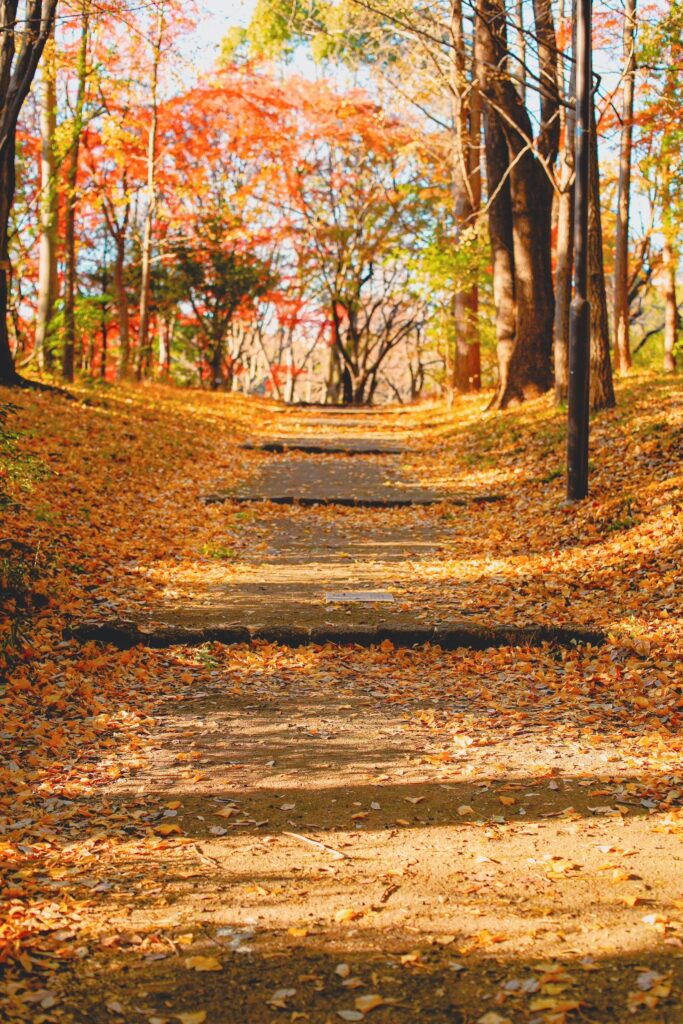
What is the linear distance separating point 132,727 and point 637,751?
8.76ft

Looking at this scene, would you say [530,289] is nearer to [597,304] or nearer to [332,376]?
[597,304]

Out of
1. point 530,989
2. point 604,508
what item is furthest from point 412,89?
point 530,989

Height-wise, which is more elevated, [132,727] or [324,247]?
[324,247]

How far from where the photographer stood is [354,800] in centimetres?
449

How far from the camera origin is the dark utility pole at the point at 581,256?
8992 millimetres

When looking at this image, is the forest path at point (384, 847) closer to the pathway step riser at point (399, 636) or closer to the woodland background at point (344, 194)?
the pathway step riser at point (399, 636)

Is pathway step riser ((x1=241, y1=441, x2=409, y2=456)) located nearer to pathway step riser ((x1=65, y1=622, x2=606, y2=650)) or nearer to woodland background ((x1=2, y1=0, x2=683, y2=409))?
woodland background ((x1=2, y1=0, x2=683, y2=409))

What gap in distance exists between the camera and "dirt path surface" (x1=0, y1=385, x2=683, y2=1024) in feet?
10.1

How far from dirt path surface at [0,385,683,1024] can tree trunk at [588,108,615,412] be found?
3.26m

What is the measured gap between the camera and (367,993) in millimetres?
3031

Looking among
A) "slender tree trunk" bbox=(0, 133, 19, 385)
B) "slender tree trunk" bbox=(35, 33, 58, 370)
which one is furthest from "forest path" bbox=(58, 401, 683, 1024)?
"slender tree trunk" bbox=(35, 33, 58, 370)

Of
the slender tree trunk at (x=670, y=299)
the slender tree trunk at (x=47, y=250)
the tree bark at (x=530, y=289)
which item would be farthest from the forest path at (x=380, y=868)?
the slender tree trunk at (x=670, y=299)

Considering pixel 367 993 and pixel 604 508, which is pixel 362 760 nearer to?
pixel 367 993

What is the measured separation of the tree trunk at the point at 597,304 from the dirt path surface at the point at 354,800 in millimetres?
3263
